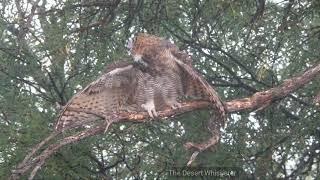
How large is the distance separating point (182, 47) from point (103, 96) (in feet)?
6.84

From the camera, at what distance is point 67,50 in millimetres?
4402

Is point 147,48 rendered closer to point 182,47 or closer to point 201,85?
point 201,85

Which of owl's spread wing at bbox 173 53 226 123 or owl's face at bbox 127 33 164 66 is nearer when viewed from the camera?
owl's spread wing at bbox 173 53 226 123

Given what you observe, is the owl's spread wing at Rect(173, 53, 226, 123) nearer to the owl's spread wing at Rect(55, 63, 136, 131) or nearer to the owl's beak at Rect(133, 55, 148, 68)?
the owl's beak at Rect(133, 55, 148, 68)

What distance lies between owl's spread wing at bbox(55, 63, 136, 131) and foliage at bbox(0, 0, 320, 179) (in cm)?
90

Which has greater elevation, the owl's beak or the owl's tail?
the owl's beak

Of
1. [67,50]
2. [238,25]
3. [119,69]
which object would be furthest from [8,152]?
[238,25]

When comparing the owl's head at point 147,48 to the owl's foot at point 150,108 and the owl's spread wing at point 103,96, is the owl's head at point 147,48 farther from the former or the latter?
the owl's foot at point 150,108

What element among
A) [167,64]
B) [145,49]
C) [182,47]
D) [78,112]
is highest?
[182,47]

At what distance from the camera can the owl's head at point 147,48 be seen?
3709mm

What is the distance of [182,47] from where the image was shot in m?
5.44

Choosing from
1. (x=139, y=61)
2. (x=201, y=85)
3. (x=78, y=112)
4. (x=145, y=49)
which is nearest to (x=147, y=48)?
(x=145, y=49)

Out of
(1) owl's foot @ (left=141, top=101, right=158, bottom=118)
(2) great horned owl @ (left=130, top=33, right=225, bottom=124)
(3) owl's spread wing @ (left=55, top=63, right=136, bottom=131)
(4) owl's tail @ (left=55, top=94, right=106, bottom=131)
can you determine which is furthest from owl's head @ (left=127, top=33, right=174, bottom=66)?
(4) owl's tail @ (left=55, top=94, right=106, bottom=131)

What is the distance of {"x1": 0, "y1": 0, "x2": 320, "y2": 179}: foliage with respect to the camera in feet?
14.6
